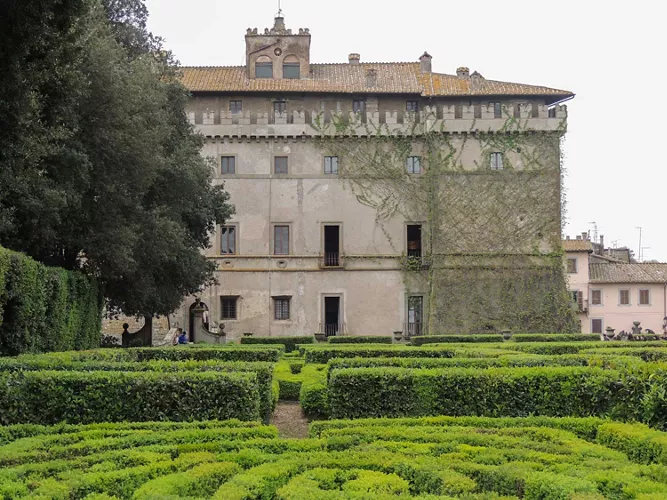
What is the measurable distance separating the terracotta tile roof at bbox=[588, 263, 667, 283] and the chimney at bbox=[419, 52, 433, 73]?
1041 inches

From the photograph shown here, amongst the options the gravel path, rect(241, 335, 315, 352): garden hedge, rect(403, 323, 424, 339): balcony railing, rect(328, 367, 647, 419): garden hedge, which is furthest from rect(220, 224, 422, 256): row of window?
rect(328, 367, 647, 419): garden hedge

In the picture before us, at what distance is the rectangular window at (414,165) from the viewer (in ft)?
123

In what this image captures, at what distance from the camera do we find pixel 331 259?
3741 cm

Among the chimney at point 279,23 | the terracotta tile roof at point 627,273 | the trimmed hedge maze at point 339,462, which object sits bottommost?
the trimmed hedge maze at point 339,462

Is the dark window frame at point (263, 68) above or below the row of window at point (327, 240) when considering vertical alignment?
above

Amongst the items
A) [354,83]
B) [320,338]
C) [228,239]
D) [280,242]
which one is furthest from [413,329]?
[354,83]

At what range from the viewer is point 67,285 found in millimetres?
19156

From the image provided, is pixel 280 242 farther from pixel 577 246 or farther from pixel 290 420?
pixel 577 246

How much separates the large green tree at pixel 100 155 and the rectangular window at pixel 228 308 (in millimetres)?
7957

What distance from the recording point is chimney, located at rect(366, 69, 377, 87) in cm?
3872

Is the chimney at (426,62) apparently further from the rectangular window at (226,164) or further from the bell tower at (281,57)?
the rectangular window at (226,164)

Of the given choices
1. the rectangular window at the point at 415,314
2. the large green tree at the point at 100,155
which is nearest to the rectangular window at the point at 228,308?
the large green tree at the point at 100,155

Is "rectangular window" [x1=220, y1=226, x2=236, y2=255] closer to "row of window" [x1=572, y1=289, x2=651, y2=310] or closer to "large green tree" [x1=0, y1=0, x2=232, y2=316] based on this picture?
"large green tree" [x1=0, y1=0, x2=232, y2=316]

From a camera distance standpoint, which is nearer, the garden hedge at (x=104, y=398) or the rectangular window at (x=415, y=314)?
the garden hedge at (x=104, y=398)
